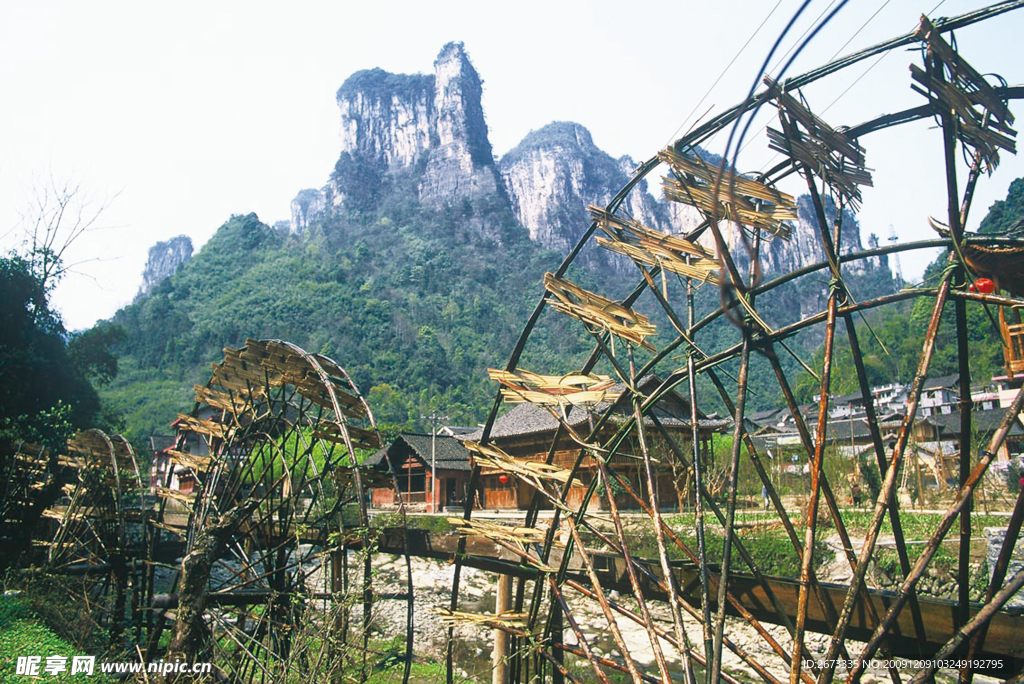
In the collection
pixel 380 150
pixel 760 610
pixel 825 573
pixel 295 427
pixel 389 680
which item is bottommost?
pixel 389 680

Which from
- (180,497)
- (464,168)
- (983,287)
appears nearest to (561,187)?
(464,168)

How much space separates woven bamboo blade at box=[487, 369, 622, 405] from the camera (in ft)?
17.8

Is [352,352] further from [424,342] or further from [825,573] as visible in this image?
[825,573]

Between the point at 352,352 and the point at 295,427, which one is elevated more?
the point at 352,352

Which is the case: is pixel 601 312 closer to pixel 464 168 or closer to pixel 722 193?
pixel 722 193

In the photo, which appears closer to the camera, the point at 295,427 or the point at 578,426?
the point at 295,427

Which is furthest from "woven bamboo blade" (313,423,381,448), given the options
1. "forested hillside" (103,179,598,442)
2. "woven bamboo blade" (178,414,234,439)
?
"forested hillside" (103,179,598,442)

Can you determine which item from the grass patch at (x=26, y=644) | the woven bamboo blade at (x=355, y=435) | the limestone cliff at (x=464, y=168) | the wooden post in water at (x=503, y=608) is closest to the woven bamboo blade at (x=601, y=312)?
the woven bamboo blade at (x=355, y=435)

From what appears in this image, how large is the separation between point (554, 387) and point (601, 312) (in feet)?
2.72

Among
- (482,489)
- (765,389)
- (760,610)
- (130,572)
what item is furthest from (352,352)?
(760,610)

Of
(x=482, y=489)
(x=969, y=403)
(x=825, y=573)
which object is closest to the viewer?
(x=969, y=403)

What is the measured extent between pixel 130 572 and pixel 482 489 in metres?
18.6

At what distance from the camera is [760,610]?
491 centimetres

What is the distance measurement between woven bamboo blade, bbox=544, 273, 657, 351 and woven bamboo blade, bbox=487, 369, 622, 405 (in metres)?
0.55
